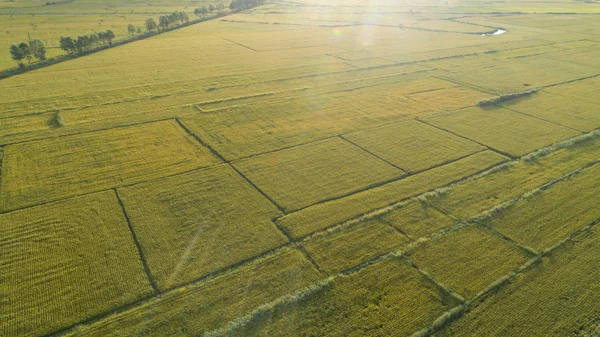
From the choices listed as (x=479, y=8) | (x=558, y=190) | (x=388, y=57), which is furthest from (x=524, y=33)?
(x=558, y=190)

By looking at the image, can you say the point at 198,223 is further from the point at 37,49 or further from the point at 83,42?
the point at 83,42

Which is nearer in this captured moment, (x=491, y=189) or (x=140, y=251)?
(x=140, y=251)

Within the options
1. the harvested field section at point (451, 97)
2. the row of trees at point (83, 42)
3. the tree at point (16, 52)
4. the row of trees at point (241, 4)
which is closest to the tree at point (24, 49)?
the tree at point (16, 52)

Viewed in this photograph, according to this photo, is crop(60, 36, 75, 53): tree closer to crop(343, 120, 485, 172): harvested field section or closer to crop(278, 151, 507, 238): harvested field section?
crop(343, 120, 485, 172): harvested field section

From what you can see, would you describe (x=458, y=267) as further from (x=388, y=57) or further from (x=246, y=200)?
(x=388, y=57)

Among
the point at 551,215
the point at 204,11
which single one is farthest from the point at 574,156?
the point at 204,11

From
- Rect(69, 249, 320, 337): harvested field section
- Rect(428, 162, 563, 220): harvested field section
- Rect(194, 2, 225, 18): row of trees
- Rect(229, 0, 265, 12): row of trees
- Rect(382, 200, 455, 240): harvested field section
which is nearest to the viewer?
Rect(69, 249, 320, 337): harvested field section

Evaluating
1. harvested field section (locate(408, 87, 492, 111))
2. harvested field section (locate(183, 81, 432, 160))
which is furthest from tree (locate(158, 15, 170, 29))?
harvested field section (locate(408, 87, 492, 111))
